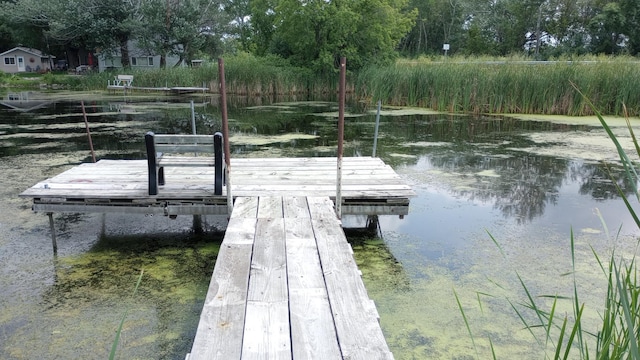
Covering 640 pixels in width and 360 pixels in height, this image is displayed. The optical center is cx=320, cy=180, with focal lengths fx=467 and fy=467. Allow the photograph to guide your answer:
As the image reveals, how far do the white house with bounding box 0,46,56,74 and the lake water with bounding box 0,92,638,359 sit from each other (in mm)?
29548

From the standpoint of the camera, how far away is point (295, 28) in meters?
20.7

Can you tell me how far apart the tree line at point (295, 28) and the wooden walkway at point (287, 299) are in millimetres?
15242

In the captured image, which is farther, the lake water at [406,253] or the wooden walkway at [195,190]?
the wooden walkway at [195,190]

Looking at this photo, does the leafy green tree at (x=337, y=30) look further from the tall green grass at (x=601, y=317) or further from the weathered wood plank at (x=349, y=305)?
the weathered wood plank at (x=349, y=305)

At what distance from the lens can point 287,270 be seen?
2.32m

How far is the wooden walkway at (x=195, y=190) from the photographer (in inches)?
138

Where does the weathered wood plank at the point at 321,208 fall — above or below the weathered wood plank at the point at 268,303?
above

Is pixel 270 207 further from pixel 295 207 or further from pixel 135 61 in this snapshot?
pixel 135 61

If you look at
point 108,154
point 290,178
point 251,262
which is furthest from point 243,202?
point 108,154

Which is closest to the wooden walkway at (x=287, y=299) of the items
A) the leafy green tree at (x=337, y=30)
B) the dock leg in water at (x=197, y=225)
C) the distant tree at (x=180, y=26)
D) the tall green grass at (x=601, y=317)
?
the tall green grass at (x=601, y=317)

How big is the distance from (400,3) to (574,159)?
16.9 m

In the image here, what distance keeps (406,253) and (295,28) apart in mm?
18689

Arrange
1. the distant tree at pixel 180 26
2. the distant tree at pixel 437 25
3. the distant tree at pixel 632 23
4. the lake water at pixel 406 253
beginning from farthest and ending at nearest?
the distant tree at pixel 437 25
the distant tree at pixel 632 23
the distant tree at pixel 180 26
the lake water at pixel 406 253

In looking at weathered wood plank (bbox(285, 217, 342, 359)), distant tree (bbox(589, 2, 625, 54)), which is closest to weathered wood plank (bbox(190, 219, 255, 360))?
weathered wood plank (bbox(285, 217, 342, 359))
